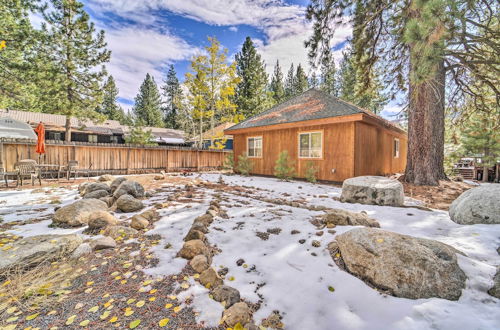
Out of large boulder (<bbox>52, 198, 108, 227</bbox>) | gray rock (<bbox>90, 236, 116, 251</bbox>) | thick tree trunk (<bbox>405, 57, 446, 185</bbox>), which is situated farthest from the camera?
thick tree trunk (<bbox>405, 57, 446, 185</bbox>)

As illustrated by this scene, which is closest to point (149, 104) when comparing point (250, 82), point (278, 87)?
point (250, 82)

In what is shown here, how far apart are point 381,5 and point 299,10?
94.6 inches

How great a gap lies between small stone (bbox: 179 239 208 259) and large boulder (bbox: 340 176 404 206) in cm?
388

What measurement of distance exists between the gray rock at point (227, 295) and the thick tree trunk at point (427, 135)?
25.8 ft

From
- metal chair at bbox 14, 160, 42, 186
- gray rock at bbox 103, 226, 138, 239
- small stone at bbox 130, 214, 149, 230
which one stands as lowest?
gray rock at bbox 103, 226, 138, 239

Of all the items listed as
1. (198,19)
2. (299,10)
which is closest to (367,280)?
(299,10)

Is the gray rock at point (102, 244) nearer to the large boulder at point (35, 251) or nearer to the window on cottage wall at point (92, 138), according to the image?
the large boulder at point (35, 251)

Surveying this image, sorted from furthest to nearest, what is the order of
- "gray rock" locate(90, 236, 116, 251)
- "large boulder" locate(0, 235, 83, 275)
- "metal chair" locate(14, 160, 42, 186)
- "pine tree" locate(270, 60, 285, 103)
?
1. "pine tree" locate(270, 60, 285, 103)
2. "metal chair" locate(14, 160, 42, 186)
3. "gray rock" locate(90, 236, 116, 251)
4. "large boulder" locate(0, 235, 83, 275)

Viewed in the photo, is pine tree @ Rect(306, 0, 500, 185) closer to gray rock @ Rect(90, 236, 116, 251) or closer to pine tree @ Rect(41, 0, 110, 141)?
gray rock @ Rect(90, 236, 116, 251)

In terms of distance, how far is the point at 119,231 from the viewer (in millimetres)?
3012

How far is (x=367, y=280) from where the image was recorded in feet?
6.31

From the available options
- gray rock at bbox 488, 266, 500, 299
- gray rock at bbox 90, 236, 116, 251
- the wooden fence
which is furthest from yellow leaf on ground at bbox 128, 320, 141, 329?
the wooden fence

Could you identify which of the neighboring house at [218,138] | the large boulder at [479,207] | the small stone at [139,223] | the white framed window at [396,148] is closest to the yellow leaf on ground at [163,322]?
the small stone at [139,223]

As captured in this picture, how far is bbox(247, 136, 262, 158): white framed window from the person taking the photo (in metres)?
10.7
